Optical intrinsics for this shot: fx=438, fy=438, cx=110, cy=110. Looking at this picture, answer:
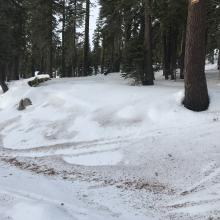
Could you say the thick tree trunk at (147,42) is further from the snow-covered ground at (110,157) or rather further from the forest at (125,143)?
the snow-covered ground at (110,157)

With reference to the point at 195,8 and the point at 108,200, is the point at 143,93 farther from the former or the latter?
the point at 108,200

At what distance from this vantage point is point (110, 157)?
12016 mm

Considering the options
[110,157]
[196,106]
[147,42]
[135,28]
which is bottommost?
[110,157]

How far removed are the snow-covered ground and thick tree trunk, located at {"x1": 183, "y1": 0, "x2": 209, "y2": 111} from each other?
1.47 ft

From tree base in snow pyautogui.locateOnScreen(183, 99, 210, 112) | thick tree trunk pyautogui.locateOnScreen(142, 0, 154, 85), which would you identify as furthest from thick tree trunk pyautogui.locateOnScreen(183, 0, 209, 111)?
thick tree trunk pyautogui.locateOnScreen(142, 0, 154, 85)

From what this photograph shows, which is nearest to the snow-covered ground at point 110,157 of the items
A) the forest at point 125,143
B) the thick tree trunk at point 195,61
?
the forest at point 125,143

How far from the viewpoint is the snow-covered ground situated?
8.25m

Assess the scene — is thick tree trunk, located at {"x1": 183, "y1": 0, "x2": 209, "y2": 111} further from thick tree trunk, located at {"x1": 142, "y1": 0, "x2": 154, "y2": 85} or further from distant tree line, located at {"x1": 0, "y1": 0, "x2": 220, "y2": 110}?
thick tree trunk, located at {"x1": 142, "y1": 0, "x2": 154, "y2": 85}

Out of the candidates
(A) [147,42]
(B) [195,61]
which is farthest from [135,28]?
(B) [195,61]

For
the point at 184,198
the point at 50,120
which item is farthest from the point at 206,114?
the point at 50,120

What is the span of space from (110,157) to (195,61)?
4.22 meters

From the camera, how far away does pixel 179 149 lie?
11570mm

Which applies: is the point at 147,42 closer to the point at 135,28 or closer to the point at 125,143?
the point at 135,28

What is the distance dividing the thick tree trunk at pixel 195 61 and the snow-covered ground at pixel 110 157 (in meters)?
0.45
